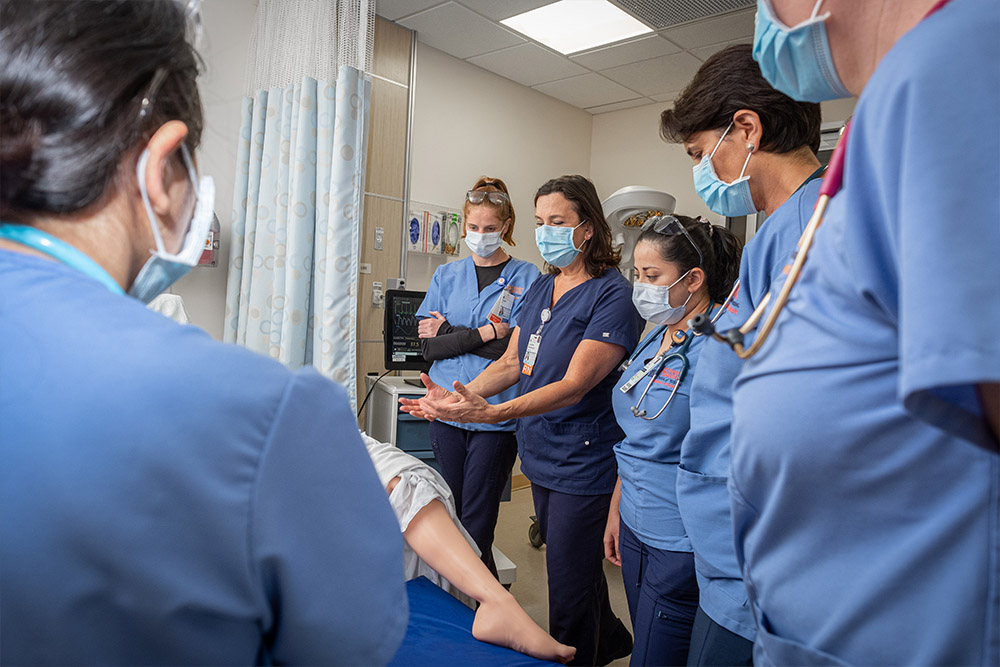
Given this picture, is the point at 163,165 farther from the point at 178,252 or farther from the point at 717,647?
the point at 717,647

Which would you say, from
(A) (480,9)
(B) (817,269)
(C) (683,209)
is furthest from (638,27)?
(B) (817,269)

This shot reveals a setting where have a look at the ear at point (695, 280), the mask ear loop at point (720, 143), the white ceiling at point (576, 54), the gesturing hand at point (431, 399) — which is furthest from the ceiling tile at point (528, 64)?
the mask ear loop at point (720, 143)

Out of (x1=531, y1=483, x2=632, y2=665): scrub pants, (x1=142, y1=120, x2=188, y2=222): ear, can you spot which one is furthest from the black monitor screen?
(x1=142, y1=120, x2=188, y2=222): ear

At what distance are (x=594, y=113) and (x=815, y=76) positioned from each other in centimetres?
474

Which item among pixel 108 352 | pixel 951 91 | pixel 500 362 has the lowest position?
pixel 500 362

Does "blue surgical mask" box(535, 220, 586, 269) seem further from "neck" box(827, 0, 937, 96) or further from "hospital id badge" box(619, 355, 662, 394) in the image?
"neck" box(827, 0, 937, 96)

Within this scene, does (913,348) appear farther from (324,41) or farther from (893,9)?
(324,41)

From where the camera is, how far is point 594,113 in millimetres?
5285

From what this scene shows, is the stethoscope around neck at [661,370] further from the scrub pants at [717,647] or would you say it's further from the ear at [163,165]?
the ear at [163,165]

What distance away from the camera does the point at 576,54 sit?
403 centimetres

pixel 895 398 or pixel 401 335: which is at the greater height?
pixel 895 398

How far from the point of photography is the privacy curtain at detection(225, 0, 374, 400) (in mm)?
2373

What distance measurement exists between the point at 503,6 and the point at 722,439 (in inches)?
119

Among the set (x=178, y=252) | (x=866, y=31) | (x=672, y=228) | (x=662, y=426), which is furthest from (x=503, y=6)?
(x=178, y=252)
